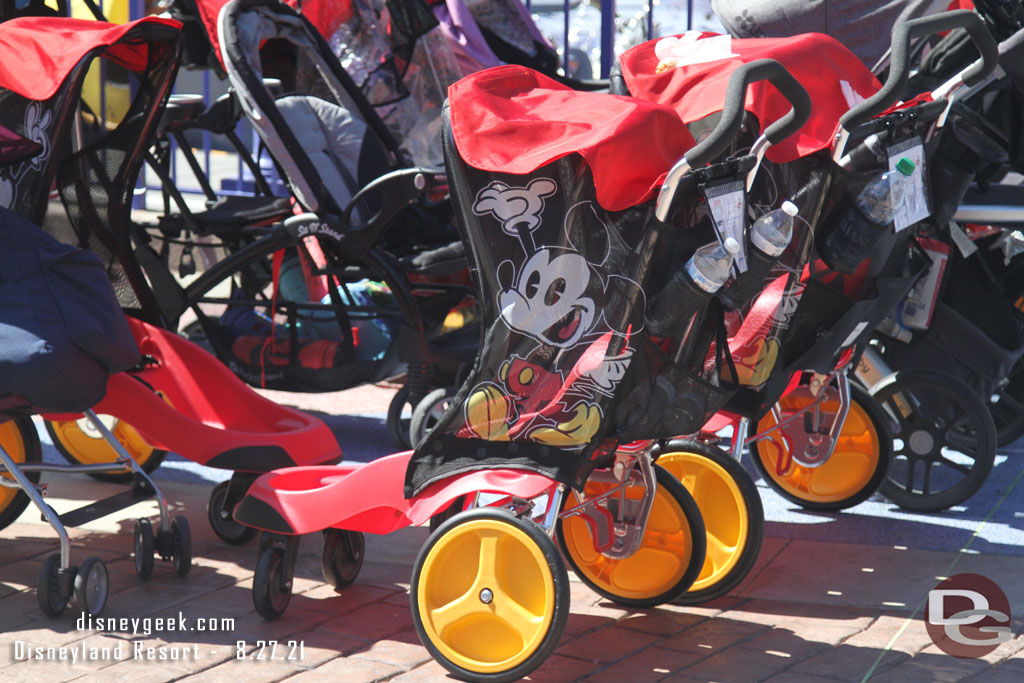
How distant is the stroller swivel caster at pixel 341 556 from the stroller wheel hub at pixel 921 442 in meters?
2.10

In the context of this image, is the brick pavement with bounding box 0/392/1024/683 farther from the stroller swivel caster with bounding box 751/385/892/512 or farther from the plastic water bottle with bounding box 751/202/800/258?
the plastic water bottle with bounding box 751/202/800/258

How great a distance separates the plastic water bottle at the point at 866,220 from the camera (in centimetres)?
346

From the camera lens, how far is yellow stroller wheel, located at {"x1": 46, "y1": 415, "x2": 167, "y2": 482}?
195 inches

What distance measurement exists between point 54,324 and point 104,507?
2.04 feet

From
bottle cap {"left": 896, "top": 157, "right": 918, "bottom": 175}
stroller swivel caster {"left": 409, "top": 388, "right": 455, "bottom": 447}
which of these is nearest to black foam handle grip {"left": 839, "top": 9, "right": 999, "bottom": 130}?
bottle cap {"left": 896, "top": 157, "right": 918, "bottom": 175}

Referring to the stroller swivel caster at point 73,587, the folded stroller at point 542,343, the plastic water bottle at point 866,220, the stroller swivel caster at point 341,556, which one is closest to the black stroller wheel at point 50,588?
the stroller swivel caster at point 73,587

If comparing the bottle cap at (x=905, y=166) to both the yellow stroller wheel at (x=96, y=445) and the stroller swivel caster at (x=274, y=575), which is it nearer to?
the stroller swivel caster at (x=274, y=575)

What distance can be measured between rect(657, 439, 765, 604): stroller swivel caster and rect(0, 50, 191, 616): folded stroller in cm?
154

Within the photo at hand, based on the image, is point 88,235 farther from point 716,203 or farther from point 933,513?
point 933,513

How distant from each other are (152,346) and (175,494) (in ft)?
2.51

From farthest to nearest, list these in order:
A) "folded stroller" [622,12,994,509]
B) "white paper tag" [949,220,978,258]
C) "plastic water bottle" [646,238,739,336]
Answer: "white paper tag" [949,220,978,258], "folded stroller" [622,12,994,509], "plastic water bottle" [646,238,739,336]

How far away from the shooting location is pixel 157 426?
159 inches

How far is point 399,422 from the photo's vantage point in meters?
5.50

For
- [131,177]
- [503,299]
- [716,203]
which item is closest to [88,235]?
[131,177]
